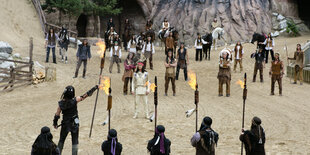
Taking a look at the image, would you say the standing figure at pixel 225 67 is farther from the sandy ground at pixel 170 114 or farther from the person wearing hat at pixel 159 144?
the person wearing hat at pixel 159 144

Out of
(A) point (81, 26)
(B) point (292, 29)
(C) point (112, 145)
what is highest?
(A) point (81, 26)

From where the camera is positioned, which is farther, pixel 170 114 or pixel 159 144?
pixel 170 114

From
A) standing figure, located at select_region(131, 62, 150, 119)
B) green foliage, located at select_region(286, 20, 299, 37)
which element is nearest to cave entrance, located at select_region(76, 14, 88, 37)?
green foliage, located at select_region(286, 20, 299, 37)

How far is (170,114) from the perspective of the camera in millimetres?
11047

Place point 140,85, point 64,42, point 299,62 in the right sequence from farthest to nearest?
point 64,42
point 299,62
point 140,85

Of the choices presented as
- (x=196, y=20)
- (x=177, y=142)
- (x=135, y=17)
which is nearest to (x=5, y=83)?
(x=177, y=142)

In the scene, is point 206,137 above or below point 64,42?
below

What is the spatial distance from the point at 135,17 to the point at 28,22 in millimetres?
12640

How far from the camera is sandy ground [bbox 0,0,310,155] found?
823cm

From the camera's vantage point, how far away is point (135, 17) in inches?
1352

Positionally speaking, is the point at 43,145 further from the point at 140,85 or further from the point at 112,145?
the point at 140,85

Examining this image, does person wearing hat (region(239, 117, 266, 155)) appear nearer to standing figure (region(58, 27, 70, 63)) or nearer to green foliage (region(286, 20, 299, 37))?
standing figure (region(58, 27, 70, 63))

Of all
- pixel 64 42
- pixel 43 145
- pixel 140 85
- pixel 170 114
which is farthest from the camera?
pixel 64 42

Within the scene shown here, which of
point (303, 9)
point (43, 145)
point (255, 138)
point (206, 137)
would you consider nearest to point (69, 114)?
point (43, 145)
